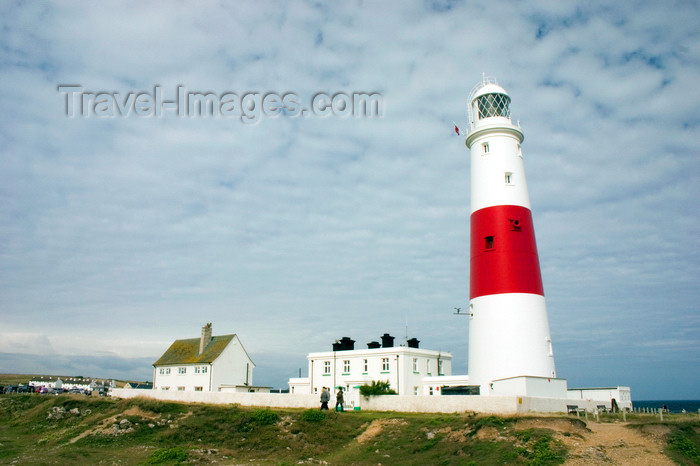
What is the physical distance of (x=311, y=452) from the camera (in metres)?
25.6

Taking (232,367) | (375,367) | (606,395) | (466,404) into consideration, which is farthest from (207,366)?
(606,395)

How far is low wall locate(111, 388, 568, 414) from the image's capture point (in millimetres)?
24734

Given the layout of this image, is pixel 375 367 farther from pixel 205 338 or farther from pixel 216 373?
pixel 205 338

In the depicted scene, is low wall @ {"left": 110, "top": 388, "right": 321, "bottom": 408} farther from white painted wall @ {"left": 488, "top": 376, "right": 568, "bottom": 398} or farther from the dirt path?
the dirt path

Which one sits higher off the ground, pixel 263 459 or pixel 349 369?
pixel 349 369

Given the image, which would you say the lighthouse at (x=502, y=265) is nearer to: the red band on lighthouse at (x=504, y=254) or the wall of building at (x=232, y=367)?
the red band on lighthouse at (x=504, y=254)

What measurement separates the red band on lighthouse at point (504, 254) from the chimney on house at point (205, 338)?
30.7 m

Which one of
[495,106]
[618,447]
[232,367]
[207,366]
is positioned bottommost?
[618,447]

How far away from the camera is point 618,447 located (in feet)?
64.6

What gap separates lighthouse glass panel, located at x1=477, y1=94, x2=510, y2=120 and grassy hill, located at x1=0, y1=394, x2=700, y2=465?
1714 centimetres

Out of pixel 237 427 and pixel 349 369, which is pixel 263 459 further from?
pixel 349 369

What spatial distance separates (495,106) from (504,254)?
30.2 ft

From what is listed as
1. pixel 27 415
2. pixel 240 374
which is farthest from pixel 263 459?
pixel 27 415

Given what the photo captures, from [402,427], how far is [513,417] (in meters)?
5.38
